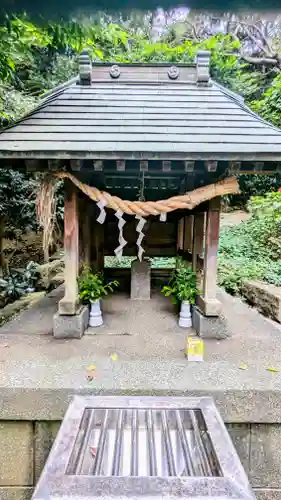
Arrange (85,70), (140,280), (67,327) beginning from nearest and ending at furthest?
(67,327)
(85,70)
(140,280)

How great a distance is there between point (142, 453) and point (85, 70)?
12.5 feet

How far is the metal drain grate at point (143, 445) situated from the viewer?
1.42 meters

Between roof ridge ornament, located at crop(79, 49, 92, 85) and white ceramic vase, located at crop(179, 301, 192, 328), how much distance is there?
2862mm

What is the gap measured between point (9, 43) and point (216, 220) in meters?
3.13

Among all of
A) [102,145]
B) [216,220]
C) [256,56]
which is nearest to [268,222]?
[216,220]

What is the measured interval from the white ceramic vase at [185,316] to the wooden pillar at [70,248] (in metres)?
1.20

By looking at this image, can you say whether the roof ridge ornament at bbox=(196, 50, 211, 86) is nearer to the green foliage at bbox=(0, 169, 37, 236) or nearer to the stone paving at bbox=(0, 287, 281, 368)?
the stone paving at bbox=(0, 287, 281, 368)

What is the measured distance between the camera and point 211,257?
10.1 feet

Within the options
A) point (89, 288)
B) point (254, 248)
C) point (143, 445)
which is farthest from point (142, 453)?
point (254, 248)

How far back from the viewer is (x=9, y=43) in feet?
11.4

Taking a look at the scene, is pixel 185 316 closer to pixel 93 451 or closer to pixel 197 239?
pixel 197 239

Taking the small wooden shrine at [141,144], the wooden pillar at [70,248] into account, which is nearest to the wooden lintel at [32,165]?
the small wooden shrine at [141,144]

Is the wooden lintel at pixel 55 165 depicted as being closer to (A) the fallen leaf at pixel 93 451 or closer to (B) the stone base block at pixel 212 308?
(B) the stone base block at pixel 212 308

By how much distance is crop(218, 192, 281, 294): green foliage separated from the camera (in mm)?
5547
